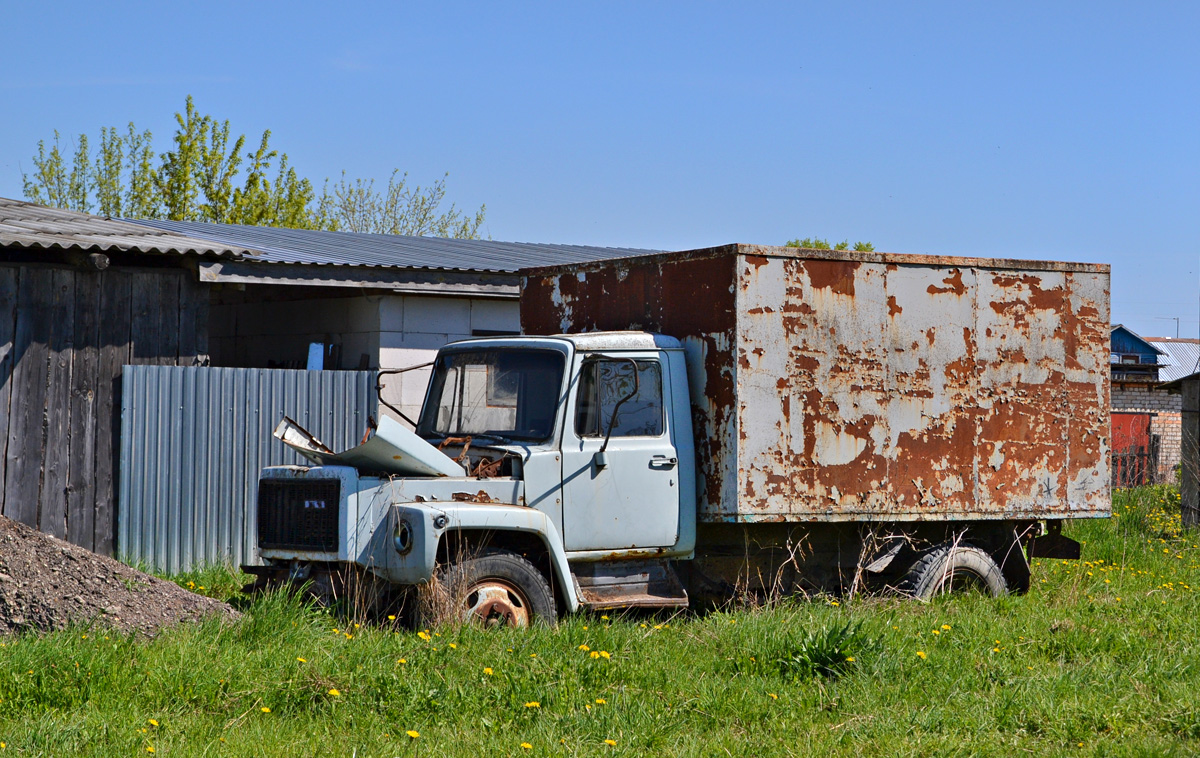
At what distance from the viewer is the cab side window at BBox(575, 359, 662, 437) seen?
7.67 metres

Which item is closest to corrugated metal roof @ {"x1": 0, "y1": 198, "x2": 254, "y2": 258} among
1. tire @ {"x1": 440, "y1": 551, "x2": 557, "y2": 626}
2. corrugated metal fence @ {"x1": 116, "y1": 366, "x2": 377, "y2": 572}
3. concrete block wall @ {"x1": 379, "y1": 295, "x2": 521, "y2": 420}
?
corrugated metal fence @ {"x1": 116, "y1": 366, "x2": 377, "y2": 572}

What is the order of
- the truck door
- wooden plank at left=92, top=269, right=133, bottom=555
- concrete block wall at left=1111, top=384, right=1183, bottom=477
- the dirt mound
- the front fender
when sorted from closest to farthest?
the dirt mound → the front fender → the truck door → wooden plank at left=92, top=269, right=133, bottom=555 → concrete block wall at left=1111, top=384, right=1183, bottom=477

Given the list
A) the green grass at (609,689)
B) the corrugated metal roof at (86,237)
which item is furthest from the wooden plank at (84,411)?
the green grass at (609,689)

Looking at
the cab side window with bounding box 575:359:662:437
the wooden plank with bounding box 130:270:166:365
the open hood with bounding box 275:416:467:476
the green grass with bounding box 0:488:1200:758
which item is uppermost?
the wooden plank with bounding box 130:270:166:365

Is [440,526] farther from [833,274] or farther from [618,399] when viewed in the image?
[833,274]

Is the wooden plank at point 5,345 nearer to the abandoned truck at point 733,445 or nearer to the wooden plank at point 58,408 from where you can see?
the wooden plank at point 58,408

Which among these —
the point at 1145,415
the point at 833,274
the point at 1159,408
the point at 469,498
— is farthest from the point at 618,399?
the point at 1159,408

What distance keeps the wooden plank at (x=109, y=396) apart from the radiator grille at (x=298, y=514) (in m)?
3.54

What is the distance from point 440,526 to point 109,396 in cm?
502

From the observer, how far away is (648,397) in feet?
25.9

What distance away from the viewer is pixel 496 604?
716 cm

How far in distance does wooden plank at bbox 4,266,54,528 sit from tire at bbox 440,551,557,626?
4965mm

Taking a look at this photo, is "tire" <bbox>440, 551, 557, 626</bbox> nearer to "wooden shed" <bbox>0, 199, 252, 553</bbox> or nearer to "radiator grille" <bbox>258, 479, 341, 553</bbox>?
"radiator grille" <bbox>258, 479, 341, 553</bbox>

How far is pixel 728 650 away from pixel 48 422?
21.4ft
